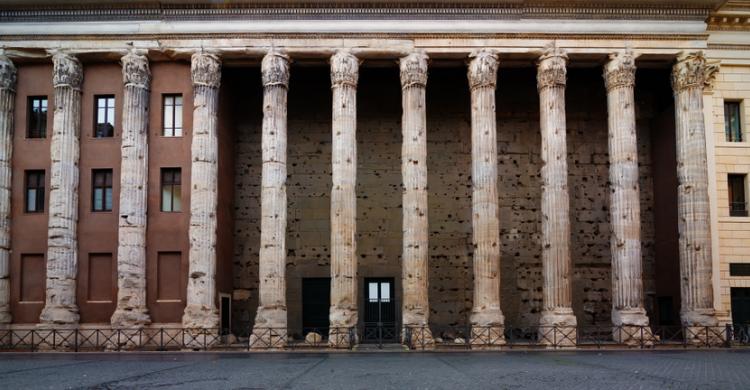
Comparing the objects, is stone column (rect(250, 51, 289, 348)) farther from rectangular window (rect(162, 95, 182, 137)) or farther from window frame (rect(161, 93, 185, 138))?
rectangular window (rect(162, 95, 182, 137))

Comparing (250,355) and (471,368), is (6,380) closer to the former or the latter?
(250,355)

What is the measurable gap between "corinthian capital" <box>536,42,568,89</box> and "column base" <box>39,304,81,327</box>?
713 inches

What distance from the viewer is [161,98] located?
93.7 feet

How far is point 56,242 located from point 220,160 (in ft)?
20.9

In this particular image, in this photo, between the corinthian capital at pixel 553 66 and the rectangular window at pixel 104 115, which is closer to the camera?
the corinthian capital at pixel 553 66

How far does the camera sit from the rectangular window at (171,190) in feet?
93.2

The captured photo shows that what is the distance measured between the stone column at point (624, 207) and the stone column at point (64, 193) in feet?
61.0

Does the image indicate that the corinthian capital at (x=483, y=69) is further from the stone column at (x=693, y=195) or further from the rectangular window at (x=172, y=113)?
the rectangular window at (x=172, y=113)

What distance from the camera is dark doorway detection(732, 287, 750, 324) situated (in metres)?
28.5

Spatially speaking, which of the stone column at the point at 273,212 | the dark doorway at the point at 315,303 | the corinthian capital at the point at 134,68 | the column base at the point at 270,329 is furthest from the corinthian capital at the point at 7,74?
the dark doorway at the point at 315,303

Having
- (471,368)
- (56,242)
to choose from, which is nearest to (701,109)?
(471,368)

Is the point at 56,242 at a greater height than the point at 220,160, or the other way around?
the point at 220,160

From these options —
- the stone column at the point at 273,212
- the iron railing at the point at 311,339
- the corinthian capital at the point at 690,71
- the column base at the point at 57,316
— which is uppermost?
the corinthian capital at the point at 690,71

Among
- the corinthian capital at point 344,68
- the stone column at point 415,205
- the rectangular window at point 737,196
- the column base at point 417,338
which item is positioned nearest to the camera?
the column base at point 417,338
